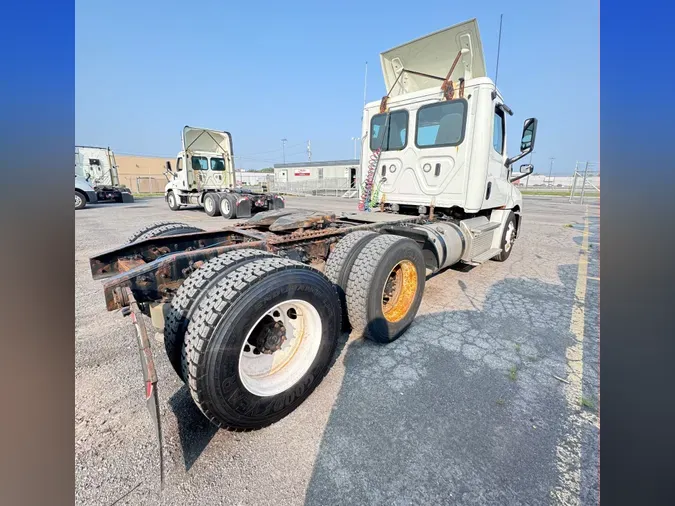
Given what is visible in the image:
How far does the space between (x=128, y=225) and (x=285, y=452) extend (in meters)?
11.8

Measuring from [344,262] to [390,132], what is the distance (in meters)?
3.35

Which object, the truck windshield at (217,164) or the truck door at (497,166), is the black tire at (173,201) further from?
the truck door at (497,166)

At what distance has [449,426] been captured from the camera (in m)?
2.08

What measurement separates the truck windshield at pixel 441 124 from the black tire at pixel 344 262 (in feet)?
8.36

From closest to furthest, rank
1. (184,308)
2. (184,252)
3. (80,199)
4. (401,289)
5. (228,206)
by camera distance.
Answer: (184,308), (184,252), (401,289), (228,206), (80,199)

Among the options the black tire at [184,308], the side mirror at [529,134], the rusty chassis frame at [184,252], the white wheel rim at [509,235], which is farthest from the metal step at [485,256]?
the black tire at [184,308]

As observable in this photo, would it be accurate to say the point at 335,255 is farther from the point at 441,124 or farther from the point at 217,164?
the point at 217,164

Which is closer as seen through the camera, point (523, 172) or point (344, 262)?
point (344, 262)

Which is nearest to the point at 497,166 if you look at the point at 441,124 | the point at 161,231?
the point at 441,124

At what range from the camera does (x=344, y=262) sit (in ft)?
10.3

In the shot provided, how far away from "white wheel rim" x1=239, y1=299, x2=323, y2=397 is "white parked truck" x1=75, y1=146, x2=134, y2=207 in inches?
949
